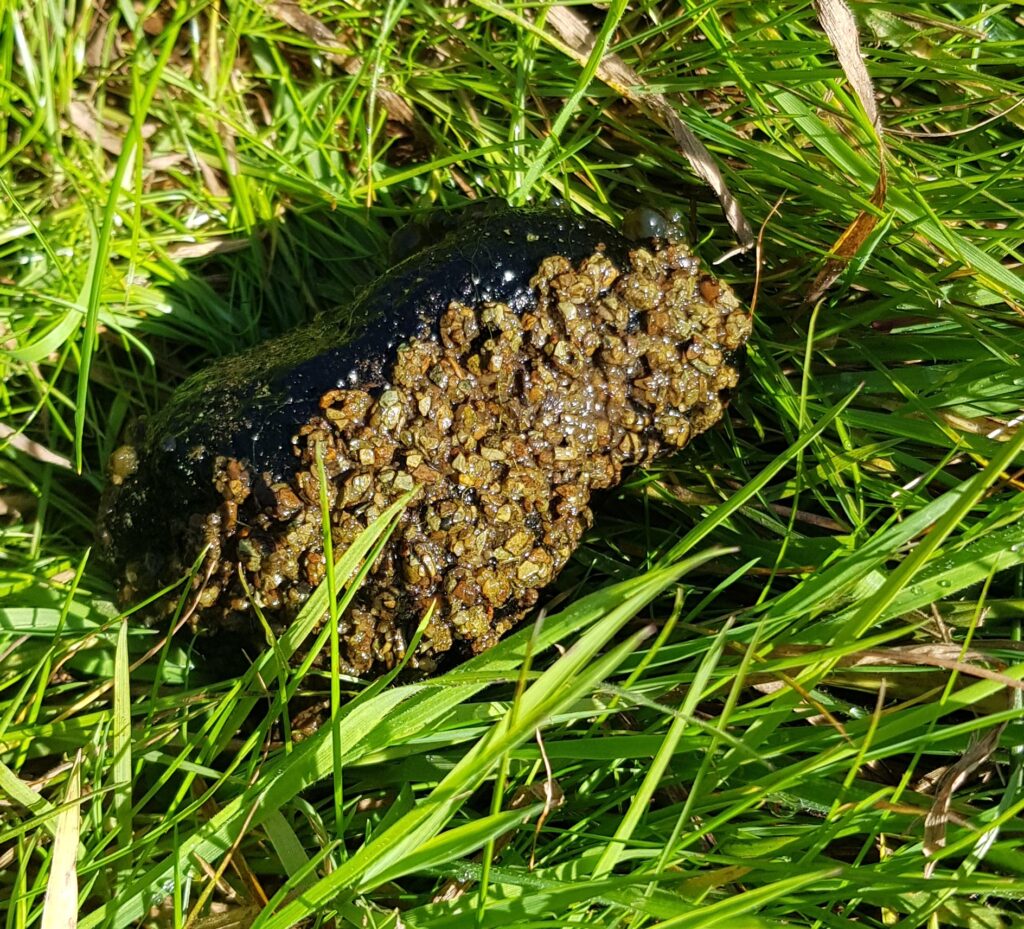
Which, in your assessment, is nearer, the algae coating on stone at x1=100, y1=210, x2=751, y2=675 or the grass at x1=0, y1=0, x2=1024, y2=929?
the grass at x1=0, y1=0, x2=1024, y2=929

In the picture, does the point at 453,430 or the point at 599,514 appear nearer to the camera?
the point at 453,430

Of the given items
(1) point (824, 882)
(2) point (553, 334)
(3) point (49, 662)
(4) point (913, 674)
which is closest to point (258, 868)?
(3) point (49, 662)

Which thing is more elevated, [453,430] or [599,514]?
[453,430]

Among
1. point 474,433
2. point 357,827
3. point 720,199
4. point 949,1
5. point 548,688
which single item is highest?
point 949,1

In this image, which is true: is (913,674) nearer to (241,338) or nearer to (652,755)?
(652,755)

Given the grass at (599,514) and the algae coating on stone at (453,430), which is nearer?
the grass at (599,514)
